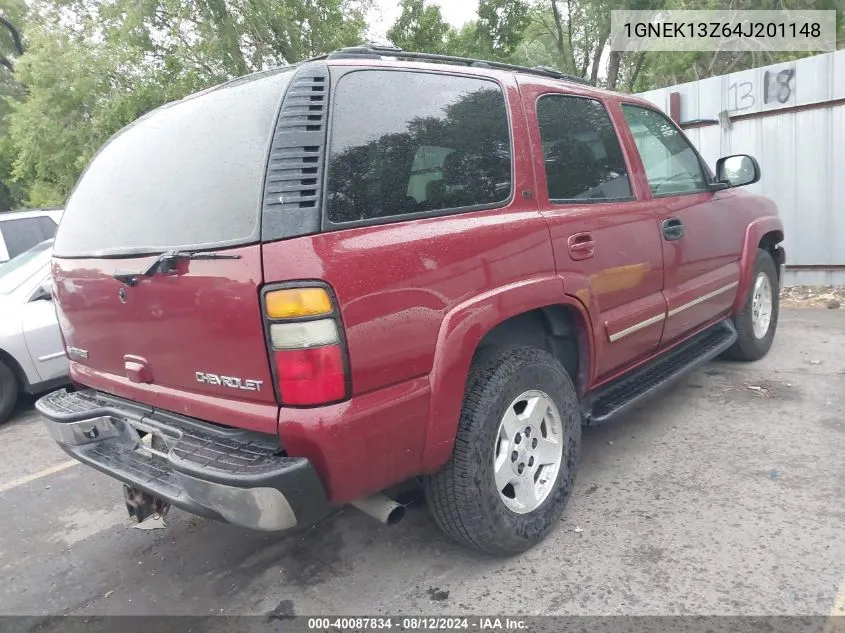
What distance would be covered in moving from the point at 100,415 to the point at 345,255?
128cm

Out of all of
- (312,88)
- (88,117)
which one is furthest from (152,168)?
(88,117)

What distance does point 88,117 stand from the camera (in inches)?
564

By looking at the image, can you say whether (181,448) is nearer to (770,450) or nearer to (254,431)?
(254,431)

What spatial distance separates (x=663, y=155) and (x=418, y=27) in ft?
43.8

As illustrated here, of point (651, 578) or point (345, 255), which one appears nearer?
point (345, 255)

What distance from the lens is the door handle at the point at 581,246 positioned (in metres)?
2.79

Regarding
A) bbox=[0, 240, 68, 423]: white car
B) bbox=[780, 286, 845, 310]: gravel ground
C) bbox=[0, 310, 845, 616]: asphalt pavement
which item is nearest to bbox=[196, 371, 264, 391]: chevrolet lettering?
bbox=[0, 310, 845, 616]: asphalt pavement

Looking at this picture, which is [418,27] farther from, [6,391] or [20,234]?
[6,391]

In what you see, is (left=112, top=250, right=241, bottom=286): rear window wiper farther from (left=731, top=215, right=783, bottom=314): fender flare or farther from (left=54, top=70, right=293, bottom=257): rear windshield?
(left=731, top=215, right=783, bottom=314): fender flare

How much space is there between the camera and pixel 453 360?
7.28 ft

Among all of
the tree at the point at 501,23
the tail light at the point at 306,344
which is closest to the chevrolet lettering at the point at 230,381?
the tail light at the point at 306,344

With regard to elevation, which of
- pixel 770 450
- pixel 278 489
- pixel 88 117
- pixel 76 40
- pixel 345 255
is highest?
pixel 76 40

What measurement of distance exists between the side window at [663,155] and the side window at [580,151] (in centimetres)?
29

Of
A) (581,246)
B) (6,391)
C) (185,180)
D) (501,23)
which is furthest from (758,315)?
(501,23)
